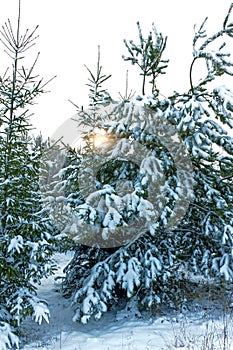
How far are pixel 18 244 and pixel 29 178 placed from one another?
1446 mm

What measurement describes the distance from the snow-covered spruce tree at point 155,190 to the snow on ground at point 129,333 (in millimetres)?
380

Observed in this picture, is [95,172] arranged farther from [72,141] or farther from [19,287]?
[19,287]

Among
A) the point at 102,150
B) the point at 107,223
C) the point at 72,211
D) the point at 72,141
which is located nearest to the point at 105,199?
the point at 107,223

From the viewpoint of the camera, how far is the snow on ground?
5.09 m

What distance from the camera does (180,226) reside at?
783cm

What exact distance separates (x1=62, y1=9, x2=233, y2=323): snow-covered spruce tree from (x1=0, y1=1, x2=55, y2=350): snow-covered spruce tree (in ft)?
2.97

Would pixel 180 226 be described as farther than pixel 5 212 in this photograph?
Yes

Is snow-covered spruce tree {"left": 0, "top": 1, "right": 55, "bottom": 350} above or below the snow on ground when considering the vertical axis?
above

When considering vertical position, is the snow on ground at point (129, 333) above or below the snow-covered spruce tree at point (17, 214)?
below

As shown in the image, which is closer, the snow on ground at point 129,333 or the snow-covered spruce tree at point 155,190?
the snow on ground at point 129,333

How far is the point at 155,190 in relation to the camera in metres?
6.69

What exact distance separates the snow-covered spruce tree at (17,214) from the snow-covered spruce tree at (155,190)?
2.97 feet

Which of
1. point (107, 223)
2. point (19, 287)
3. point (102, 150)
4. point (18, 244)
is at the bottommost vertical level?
point (19, 287)

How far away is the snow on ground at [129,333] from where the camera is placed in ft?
16.7
